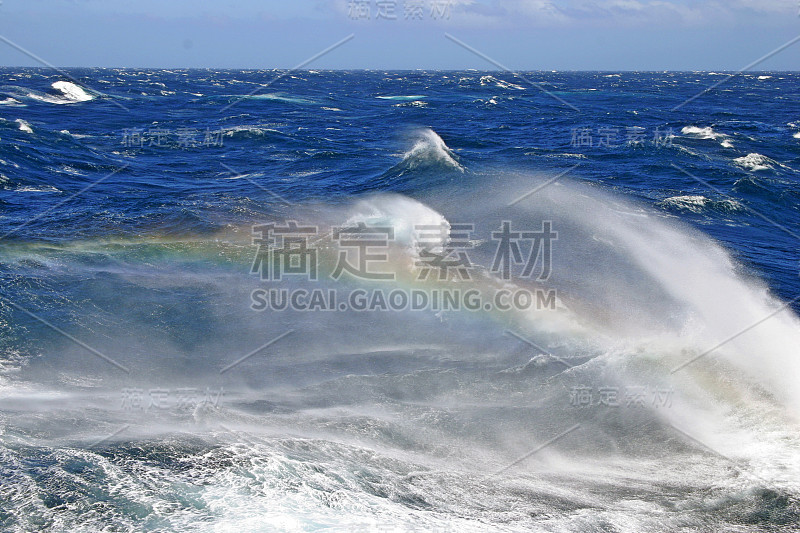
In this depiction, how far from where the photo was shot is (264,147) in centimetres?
3195

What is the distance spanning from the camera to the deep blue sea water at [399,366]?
280 inches

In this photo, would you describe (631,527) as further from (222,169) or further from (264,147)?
(264,147)

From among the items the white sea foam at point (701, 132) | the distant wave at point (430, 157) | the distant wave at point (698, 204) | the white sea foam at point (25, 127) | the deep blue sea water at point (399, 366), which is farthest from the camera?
the white sea foam at point (701, 132)

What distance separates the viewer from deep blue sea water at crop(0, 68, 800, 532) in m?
7.11

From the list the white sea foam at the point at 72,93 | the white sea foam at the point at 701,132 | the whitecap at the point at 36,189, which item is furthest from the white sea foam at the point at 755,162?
the white sea foam at the point at 72,93

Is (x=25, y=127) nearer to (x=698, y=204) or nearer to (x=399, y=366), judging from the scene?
(x=399, y=366)

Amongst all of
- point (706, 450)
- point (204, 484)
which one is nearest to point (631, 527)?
point (706, 450)

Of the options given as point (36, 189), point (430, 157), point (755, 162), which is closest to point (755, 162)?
point (755, 162)

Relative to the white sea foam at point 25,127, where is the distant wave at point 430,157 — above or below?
below

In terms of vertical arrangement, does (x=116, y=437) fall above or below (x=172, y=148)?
below

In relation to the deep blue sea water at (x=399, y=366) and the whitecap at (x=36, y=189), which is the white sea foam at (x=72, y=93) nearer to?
the deep blue sea water at (x=399, y=366)

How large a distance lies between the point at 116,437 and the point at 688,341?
9.38 metres

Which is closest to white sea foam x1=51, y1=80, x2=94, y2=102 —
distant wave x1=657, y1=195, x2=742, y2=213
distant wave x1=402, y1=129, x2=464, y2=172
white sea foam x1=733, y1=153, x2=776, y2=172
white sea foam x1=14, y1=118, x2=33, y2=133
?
white sea foam x1=14, y1=118, x2=33, y2=133

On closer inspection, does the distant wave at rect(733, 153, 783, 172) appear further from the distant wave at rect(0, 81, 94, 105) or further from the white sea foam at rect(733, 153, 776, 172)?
the distant wave at rect(0, 81, 94, 105)
